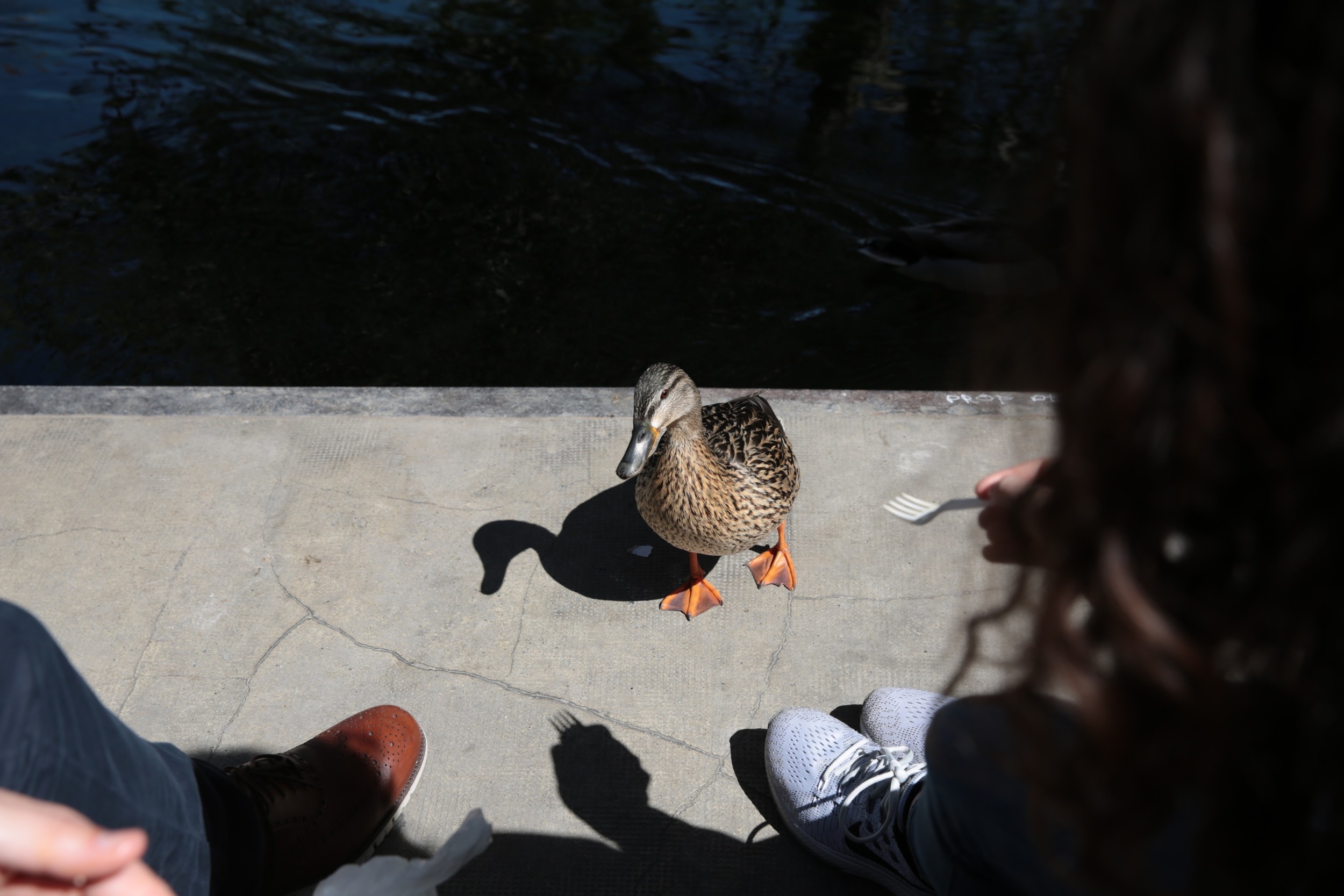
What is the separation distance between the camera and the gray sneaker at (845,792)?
71.6 inches

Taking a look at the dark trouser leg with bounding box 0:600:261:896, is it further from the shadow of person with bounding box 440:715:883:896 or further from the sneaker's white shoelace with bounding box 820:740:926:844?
the sneaker's white shoelace with bounding box 820:740:926:844

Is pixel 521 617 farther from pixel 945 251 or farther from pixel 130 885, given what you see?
pixel 945 251

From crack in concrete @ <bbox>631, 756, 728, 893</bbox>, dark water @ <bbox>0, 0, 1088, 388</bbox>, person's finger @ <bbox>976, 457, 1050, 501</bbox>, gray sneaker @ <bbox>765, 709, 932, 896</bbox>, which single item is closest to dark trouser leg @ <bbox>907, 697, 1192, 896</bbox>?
person's finger @ <bbox>976, 457, 1050, 501</bbox>

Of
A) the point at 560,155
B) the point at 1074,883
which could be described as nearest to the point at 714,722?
the point at 1074,883

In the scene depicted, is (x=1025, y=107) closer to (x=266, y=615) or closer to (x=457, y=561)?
(x=457, y=561)

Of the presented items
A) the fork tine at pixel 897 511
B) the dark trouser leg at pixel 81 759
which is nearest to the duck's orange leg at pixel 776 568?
the fork tine at pixel 897 511

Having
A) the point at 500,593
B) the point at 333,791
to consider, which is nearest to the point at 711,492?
the point at 500,593

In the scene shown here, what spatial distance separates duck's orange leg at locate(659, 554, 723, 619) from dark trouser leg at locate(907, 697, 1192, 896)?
52.2 inches

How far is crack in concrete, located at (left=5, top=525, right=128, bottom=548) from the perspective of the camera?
2.72 m

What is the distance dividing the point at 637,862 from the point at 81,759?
3.84ft

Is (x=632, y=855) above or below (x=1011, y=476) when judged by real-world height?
below

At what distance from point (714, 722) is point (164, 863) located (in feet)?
4.24

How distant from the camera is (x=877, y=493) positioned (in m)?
2.89

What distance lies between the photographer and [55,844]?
0.90 meters
